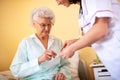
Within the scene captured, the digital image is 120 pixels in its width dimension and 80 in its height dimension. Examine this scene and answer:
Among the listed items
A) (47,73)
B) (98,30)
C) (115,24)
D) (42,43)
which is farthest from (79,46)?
(42,43)

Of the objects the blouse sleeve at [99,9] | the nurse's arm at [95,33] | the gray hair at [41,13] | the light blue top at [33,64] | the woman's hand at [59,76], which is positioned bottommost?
the woman's hand at [59,76]

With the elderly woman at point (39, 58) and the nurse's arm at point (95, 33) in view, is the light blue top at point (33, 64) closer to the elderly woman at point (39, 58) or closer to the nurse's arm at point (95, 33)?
the elderly woman at point (39, 58)

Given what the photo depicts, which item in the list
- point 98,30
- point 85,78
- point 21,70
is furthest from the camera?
point 85,78

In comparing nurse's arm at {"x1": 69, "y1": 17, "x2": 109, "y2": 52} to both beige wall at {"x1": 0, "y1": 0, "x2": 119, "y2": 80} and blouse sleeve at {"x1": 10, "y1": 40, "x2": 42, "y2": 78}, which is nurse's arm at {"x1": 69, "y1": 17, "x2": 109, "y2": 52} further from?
beige wall at {"x1": 0, "y1": 0, "x2": 119, "y2": 80}

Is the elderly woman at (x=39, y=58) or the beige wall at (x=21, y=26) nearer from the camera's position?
the elderly woman at (x=39, y=58)

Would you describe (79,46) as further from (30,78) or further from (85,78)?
(85,78)

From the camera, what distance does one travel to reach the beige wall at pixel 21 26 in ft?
8.28

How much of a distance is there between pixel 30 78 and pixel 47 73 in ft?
0.49

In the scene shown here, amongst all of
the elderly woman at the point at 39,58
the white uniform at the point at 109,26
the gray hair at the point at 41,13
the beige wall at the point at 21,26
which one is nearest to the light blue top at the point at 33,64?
the elderly woman at the point at 39,58

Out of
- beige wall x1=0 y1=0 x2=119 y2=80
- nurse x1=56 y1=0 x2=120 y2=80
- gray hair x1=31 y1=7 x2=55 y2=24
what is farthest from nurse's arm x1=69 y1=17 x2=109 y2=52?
beige wall x1=0 y1=0 x2=119 y2=80

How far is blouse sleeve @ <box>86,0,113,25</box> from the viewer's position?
2.74 feet

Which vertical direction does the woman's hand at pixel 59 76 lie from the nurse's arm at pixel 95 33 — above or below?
below

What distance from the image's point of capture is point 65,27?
264 centimetres

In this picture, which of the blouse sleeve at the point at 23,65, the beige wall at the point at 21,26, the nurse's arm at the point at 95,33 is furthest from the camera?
the beige wall at the point at 21,26
